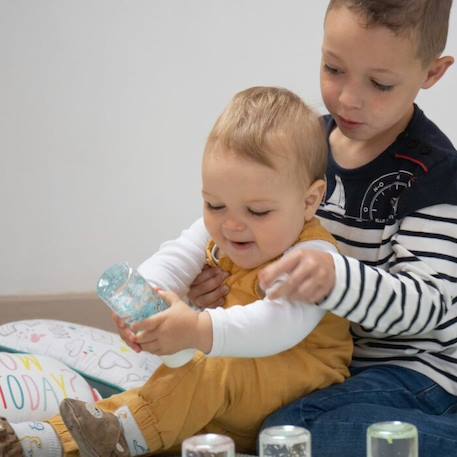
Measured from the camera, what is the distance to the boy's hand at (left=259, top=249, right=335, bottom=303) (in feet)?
3.86

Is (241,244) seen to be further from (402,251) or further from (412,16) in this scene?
(412,16)

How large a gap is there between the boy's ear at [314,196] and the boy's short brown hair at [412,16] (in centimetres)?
19

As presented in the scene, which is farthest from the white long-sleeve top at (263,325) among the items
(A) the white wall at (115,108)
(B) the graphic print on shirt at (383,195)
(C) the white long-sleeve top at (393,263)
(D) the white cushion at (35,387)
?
(A) the white wall at (115,108)

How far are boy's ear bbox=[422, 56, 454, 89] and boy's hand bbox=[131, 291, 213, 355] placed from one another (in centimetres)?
40

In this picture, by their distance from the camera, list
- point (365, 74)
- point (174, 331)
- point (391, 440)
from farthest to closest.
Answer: point (365, 74), point (174, 331), point (391, 440)

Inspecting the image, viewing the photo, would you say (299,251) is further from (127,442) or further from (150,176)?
(150,176)

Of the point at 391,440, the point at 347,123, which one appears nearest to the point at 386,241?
the point at 347,123

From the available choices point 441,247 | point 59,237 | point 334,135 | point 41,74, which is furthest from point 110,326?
point 441,247

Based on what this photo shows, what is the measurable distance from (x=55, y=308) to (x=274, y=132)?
3.71 feet

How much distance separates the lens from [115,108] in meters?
2.24

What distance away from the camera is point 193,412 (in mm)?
1241

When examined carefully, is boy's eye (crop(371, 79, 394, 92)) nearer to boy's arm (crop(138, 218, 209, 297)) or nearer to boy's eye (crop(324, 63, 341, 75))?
boy's eye (crop(324, 63, 341, 75))

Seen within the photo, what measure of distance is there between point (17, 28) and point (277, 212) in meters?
1.16

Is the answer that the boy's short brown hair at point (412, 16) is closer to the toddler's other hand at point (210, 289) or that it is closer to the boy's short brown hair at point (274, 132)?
the boy's short brown hair at point (274, 132)
